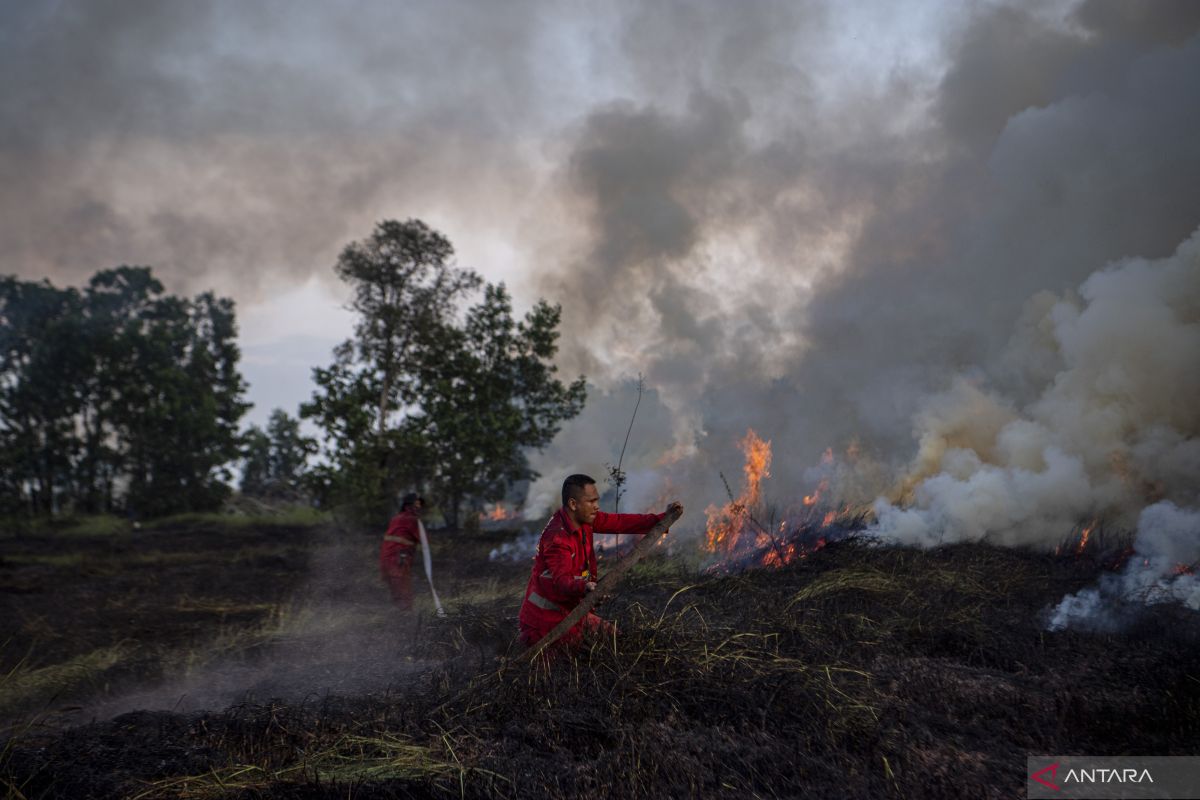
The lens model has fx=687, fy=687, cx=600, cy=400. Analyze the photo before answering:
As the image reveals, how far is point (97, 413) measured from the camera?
30922 mm

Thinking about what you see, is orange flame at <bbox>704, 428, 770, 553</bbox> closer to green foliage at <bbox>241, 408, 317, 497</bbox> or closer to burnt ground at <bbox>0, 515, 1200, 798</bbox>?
burnt ground at <bbox>0, 515, 1200, 798</bbox>

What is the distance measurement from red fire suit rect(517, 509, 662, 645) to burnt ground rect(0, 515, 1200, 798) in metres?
0.30

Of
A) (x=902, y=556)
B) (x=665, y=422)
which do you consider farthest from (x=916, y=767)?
(x=665, y=422)

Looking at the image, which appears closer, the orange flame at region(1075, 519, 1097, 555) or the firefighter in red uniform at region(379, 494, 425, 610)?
the firefighter in red uniform at region(379, 494, 425, 610)

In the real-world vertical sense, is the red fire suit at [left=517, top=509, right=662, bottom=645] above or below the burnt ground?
above

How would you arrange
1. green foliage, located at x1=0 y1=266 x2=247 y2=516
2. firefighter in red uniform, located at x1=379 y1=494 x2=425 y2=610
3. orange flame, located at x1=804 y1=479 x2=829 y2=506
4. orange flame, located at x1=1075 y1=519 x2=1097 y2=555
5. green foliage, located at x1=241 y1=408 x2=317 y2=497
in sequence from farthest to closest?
green foliage, located at x1=241 y1=408 x2=317 y2=497 → green foliage, located at x1=0 y1=266 x2=247 y2=516 → orange flame, located at x1=804 y1=479 x2=829 y2=506 → orange flame, located at x1=1075 y1=519 x2=1097 y2=555 → firefighter in red uniform, located at x1=379 y1=494 x2=425 y2=610

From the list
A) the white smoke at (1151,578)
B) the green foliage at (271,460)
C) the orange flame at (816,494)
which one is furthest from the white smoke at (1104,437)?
the green foliage at (271,460)

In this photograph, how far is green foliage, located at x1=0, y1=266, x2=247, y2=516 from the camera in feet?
98.4

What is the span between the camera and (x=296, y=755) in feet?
13.7

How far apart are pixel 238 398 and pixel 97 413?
578 cm

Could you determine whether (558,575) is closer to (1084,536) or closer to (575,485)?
(575,485)

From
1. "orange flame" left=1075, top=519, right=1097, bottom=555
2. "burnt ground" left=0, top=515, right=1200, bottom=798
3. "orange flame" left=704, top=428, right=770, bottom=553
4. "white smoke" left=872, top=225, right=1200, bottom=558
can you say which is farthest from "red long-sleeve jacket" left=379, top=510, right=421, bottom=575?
"orange flame" left=1075, top=519, right=1097, bottom=555

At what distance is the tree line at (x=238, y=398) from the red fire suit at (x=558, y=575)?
1243cm

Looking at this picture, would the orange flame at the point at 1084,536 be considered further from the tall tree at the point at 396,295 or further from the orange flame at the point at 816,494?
the tall tree at the point at 396,295
